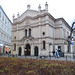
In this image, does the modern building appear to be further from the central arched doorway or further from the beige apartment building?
the central arched doorway

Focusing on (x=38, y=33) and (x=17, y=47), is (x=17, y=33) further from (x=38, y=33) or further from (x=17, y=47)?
(x=38, y=33)

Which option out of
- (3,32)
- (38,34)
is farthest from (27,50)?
(3,32)

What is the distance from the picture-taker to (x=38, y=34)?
27609mm

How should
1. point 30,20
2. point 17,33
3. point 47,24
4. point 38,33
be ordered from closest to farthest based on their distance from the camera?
point 47,24 → point 38,33 → point 30,20 → point 17,33

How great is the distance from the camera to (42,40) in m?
26.4

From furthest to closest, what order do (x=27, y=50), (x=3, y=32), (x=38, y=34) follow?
1. (x=3, y=32)
2. (x=27, y=50)
3. (x=38, y=34)

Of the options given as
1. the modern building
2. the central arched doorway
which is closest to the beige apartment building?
the central arched doorway

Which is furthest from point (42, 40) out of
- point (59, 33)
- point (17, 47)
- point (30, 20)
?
point (17, 47)

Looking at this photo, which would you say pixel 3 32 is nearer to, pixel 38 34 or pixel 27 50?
pixel 27 50

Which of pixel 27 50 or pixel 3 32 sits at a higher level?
pixel 3 32

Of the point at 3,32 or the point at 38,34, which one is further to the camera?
the point at 3,32

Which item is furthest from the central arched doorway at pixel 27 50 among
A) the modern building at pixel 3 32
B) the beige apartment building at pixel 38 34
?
the modern building at pixel 3 32

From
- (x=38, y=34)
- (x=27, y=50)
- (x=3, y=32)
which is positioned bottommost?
(x=27, y=50)

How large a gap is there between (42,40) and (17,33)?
11.3 m
